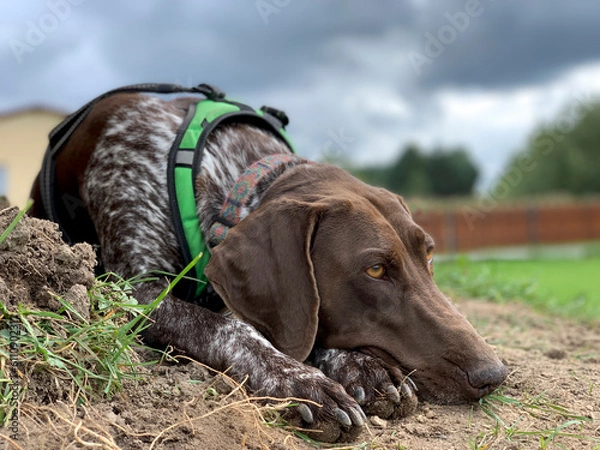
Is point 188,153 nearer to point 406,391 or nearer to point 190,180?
point 190,180

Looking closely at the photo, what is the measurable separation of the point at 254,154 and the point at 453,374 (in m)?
1.71

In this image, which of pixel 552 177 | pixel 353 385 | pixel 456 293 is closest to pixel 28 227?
pixel 353 385

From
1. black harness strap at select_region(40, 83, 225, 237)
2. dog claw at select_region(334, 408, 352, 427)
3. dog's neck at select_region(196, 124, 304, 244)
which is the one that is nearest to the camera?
dog claw at select_region(334, 408, 352, 427)

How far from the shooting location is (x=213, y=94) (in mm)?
4199

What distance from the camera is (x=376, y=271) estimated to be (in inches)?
117

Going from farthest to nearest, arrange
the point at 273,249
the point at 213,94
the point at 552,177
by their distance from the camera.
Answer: the point at 552,177, the point at 213,94, the point at 273,249

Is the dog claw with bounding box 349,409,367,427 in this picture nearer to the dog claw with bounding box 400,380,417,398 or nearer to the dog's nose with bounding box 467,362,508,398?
the dog claw with bounding box 400,380,417,398

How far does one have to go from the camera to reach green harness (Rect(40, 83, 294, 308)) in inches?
140

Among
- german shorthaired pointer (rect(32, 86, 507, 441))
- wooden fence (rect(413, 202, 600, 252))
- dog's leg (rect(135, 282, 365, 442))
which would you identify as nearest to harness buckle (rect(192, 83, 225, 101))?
german shorthaired pointer (rect(32, 86, 507, 441))

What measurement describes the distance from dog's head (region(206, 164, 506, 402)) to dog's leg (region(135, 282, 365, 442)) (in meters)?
0.11

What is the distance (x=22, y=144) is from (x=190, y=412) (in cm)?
2069

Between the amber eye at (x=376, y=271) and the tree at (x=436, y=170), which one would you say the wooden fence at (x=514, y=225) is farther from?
the tree at (x=436, y=170)

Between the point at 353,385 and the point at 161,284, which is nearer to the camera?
the point at 353,385

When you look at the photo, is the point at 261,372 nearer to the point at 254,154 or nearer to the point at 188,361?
the point at 188,361
